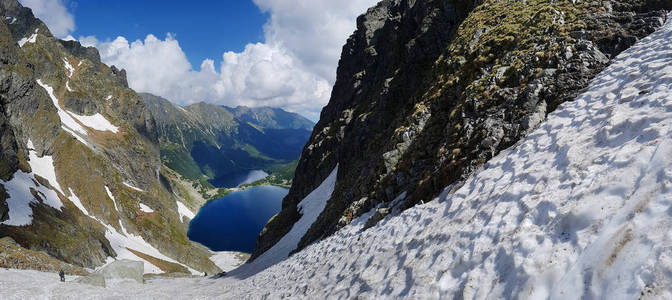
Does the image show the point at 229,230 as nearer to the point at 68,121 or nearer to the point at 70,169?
the point at 68,121

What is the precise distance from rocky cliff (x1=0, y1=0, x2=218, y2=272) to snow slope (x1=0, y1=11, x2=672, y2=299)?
56377mm

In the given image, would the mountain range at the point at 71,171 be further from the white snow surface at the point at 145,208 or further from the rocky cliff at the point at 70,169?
the white snow surface at the point at 145,208

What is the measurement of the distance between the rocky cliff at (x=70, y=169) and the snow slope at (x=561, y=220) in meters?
56.4

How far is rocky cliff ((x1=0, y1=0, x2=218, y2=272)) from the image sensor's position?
53.6m

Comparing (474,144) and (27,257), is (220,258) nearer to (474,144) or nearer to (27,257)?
(27,257)

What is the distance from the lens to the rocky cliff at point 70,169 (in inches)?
2109

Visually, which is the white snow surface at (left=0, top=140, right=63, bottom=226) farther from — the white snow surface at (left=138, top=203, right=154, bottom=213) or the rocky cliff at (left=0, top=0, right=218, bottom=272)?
the white snow surface at (left=138, top=203, right=154, bottom=213)

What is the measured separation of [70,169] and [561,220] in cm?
10550

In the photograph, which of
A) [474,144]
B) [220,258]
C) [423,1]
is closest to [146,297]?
[474,144]

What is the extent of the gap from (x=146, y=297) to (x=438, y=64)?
3185 centimetres

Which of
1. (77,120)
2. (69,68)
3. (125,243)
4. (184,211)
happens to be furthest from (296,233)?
(184,211)

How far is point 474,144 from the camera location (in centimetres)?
1377

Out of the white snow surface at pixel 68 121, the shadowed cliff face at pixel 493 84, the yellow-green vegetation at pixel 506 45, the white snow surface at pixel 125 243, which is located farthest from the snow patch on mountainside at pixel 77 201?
the yellow-green vegetation at pixel 506 45

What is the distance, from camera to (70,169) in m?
83.4
